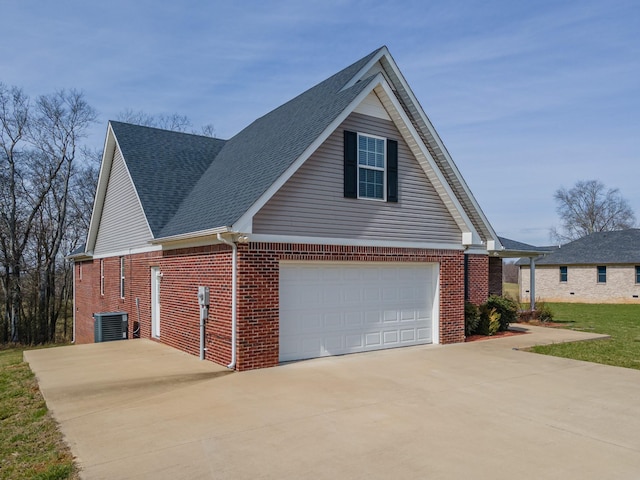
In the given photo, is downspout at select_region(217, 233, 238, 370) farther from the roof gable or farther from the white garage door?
the white garage door

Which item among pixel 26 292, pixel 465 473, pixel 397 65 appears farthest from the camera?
pixel 26 292

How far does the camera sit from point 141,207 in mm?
14078

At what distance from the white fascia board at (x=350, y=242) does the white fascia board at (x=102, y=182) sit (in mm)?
9594

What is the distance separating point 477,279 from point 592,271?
23443 mm

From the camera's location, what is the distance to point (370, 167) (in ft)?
39.0

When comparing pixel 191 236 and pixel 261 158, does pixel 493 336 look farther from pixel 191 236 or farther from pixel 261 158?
pixel 191 236

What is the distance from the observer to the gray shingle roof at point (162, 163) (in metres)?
14.2

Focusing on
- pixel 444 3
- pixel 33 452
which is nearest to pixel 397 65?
pixel 444 3

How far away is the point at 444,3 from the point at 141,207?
9419 mm

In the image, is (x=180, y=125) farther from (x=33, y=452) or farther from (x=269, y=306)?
(x=33, y=452)

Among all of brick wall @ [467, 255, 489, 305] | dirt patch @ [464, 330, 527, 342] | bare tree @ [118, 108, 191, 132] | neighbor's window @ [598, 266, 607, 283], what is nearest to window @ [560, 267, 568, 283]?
neighbor's window @ [598, 266, 607, 283]

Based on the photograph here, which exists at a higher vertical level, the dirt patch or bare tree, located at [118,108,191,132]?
bare tree, located at [118,108,191,132]

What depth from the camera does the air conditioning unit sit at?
15.1 metres

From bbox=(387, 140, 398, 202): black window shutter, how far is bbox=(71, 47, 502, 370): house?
1.2 inches
